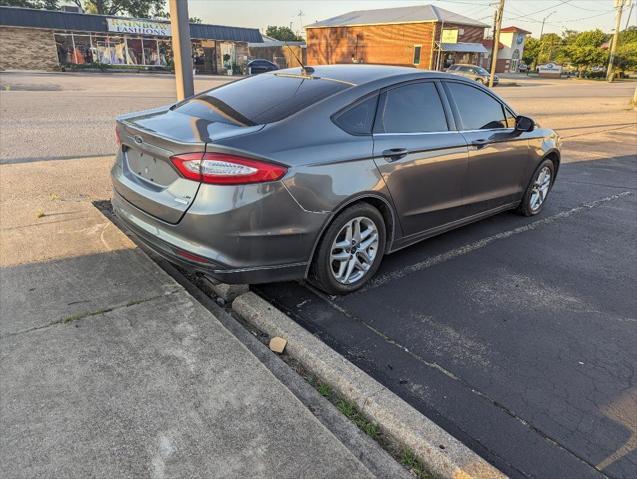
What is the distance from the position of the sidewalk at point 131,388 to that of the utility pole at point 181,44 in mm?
2137

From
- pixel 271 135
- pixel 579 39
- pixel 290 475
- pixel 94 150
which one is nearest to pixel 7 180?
pixel 94 150

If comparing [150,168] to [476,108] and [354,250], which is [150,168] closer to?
[354,250]

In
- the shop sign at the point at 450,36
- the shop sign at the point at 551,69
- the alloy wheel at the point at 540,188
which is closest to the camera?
the alloy wheel at the point at 540,188

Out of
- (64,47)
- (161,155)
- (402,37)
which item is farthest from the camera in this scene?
(402,37)

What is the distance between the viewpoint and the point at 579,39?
6406 cm

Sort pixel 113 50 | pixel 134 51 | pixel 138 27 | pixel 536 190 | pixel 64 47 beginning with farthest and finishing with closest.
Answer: pixel 134 51, pixel 138 27, pixel 113 50, pixel 64 47, pixel 536 190

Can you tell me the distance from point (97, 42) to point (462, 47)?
33412 millimetres

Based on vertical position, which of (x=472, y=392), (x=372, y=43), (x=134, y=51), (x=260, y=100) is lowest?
(x=472, y=392)

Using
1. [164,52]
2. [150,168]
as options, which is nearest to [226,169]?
[150,168]

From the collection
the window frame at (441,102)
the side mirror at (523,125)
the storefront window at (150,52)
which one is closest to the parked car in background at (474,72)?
the storefront window at (150,52)

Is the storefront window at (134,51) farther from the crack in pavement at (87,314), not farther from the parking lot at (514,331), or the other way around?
the crack in pavement at (87,314)

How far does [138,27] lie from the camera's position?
40625mm

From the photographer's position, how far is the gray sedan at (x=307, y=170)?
3023 millimetres

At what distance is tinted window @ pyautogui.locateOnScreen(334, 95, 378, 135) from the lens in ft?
11.6
